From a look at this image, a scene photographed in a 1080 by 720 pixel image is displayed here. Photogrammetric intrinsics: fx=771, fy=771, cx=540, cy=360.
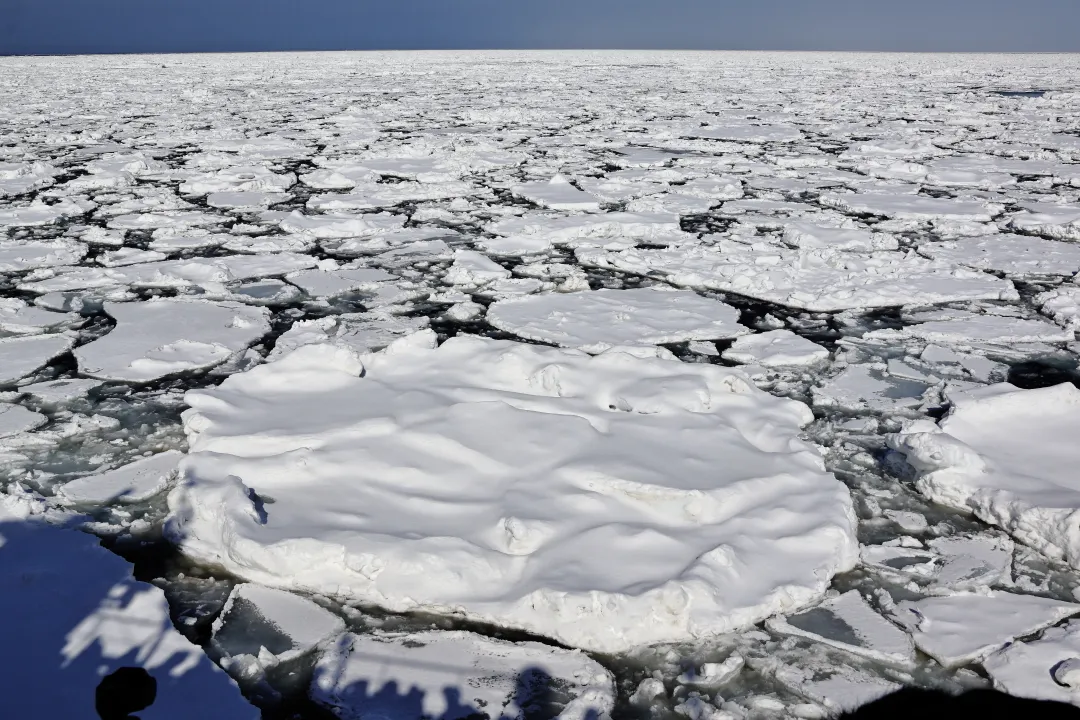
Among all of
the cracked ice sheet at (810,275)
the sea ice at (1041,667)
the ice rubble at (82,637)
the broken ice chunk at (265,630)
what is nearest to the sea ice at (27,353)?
the ice rubble at (82,637)

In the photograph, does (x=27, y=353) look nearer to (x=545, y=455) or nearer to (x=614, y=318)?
(x=545, y=455)

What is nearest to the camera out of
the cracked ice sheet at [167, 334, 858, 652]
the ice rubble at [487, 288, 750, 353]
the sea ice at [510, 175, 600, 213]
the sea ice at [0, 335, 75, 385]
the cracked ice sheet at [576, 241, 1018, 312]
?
the cracked ice sheet at [167, 334, 858, 652]

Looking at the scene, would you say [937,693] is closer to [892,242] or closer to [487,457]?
[487,457]

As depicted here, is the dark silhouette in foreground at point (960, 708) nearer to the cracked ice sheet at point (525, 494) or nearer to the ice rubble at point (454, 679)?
the cracked ice sheet at point (525, 494)

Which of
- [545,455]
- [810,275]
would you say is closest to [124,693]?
[545,455]

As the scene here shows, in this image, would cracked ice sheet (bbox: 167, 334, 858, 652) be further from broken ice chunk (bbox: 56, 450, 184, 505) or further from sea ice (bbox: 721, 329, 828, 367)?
sea ice (bbox: 721, 329, 828, 367)

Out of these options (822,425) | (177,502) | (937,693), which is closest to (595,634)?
(937,693)

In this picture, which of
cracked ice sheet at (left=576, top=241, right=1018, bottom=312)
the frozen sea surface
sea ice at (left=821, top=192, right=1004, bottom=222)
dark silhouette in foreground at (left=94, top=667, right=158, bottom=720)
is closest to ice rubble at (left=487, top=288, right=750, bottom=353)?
the frozen sea surface
